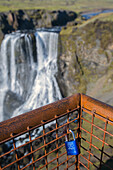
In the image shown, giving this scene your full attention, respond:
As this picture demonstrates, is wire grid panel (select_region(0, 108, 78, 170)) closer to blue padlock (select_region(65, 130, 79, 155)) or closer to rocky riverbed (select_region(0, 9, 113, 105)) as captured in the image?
blue padlock (select_region(65, 130, 79, 155))

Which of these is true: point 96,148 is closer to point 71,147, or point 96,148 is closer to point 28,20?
point 71,147

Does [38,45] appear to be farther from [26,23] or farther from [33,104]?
[26,23]

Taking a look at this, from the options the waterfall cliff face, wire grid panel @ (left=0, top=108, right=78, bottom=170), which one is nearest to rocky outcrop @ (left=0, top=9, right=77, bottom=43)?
the waterfall cliff face

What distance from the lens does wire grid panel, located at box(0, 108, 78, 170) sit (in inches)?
65.7

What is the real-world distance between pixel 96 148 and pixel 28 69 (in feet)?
41.9

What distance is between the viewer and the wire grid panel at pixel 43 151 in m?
1.67

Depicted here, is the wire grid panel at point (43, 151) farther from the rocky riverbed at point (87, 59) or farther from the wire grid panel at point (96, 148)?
the rocky riverbed at point (87, 59)

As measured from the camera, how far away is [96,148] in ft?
6.21

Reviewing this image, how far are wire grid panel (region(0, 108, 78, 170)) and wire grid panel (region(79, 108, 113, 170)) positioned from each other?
238 mm

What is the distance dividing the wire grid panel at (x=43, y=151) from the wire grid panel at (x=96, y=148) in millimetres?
238

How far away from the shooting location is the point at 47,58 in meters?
14.1

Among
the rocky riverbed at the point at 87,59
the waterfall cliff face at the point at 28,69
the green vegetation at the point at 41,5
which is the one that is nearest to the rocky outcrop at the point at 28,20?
the waterfall cliff face at the point at 28,69

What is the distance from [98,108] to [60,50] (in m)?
12.4

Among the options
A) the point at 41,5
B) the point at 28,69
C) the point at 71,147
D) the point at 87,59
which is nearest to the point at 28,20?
the point at 28,69
